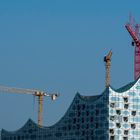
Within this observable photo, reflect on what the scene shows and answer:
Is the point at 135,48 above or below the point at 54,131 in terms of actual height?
above

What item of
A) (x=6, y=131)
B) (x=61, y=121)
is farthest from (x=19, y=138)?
(x=61, y=121)

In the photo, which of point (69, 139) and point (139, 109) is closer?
point (139, 109)

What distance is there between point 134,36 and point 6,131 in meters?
27.6

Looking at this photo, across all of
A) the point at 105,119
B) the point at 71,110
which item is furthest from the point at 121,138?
the point at 71,110

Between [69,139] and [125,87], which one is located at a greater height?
[125,87]

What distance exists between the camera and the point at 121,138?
9769 cm

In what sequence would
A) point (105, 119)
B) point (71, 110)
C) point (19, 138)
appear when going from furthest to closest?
point (19, 138) → point (71, 110) → point (105, 119)

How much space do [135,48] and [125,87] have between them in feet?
73.2

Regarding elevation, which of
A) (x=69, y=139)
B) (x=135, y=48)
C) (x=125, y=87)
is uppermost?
(x=135, y=48)

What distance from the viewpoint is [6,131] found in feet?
409

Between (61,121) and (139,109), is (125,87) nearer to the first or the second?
(139,109)

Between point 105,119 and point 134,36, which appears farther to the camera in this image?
point 134,36

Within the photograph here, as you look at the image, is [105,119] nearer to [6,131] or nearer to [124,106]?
[124,106]

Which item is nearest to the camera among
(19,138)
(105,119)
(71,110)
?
(105,119)
